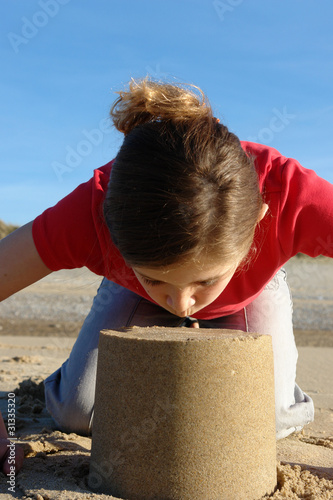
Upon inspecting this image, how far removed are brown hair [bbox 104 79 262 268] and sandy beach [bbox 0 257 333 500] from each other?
1.98 ft

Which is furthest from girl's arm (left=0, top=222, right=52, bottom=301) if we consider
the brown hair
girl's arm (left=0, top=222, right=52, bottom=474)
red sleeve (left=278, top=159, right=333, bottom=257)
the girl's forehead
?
red sleeve (left=278, top=159, right=333, bottom=257)

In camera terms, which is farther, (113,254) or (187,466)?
(113,254)

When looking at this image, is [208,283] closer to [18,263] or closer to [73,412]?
[18,263]

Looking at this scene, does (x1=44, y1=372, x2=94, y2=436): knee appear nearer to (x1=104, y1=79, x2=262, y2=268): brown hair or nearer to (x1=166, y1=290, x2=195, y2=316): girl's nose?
(x1=166, y1=290, x2=195, y2=316): girl's nose

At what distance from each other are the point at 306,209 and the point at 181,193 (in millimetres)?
659

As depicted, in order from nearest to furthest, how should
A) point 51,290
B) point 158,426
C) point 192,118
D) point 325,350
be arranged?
point 158,426 → point 192,118 → point 325,350 → point 51,290

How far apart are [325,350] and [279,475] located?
363 cm

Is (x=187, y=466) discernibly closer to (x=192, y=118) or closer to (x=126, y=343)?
(x=126, y=343)

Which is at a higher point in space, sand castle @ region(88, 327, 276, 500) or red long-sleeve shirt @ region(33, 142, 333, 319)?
red long-sleeve shirt @ region(33, 142, 333, 319)

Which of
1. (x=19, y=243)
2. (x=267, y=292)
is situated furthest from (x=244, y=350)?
(x=267, y=292)

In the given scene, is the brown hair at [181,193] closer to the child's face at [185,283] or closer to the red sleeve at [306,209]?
the child's face at [185,283]

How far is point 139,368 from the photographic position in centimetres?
176

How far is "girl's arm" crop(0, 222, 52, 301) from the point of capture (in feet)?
7.14

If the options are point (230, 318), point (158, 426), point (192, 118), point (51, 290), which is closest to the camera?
point (158, 426)
